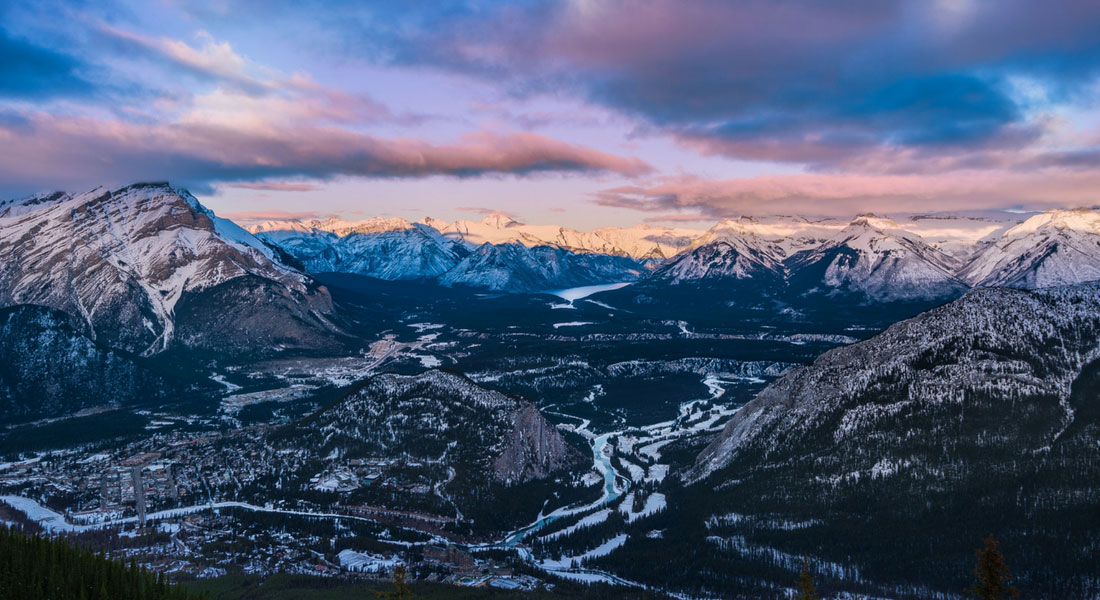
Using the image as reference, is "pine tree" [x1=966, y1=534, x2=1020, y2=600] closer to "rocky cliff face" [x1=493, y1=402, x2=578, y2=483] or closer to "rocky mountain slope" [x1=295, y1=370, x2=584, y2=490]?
"rocky mountain slope" [x1=295, y1=370, x2=584, y2=490]

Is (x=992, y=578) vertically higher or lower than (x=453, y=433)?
higher

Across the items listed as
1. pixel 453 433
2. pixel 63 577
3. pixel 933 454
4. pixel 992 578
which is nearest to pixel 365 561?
pixel 63 577

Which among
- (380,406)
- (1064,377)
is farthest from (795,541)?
(380,406)

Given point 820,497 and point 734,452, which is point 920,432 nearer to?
point 820,497

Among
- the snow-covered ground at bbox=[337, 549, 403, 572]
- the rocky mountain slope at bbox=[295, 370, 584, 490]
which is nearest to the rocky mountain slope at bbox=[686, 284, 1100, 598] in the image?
the rocky mountain slope at bbox=[295, 370, 584, 490]

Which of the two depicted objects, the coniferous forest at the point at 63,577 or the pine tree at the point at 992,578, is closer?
the pine tree at the point at 992,578

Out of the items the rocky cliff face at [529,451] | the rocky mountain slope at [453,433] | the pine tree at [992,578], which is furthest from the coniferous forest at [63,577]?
the pine tree at [992,578]

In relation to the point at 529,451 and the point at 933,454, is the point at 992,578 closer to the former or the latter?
the point at 933,454

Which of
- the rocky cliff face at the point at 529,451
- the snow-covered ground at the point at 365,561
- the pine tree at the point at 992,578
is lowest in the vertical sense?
the snow-covered ground at the point at 365,561

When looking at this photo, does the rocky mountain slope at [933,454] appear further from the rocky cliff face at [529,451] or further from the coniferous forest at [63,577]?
the coniferous forest at [63,577]

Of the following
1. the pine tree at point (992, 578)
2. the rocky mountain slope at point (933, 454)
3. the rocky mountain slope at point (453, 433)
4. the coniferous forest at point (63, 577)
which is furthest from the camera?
the rocky mountain slope at point (453, 433)
